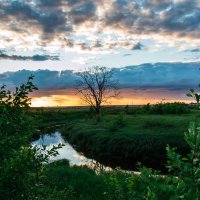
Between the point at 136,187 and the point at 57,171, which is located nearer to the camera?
the point at 136,187

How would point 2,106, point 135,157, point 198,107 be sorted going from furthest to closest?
1. point 135,157
2. point 2,106
3. point 198,107

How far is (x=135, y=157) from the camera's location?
43.0 m

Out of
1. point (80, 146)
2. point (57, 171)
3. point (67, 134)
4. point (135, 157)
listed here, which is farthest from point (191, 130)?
point (67, 134)

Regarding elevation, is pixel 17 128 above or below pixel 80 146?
above

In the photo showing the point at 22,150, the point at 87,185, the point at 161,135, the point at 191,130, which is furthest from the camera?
the point at 161,135

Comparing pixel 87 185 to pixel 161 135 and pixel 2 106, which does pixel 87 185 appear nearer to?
pixel 2 106

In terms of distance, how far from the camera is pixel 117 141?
158 feet

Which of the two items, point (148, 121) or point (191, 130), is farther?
point (148, 121)

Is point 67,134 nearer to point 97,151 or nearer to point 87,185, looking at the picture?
point 97,151

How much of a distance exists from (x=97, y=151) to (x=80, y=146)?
667cm

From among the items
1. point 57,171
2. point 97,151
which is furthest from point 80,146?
point 57,171

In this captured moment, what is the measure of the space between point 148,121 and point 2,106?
4862cm

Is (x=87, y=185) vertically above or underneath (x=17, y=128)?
underneath

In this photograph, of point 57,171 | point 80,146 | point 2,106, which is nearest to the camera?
point 2,106
